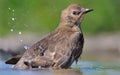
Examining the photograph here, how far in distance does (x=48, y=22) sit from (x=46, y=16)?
317mm

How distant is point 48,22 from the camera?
65.5ft

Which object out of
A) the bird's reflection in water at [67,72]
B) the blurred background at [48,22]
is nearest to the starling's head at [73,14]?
the bird's reflection in water at [67,72]

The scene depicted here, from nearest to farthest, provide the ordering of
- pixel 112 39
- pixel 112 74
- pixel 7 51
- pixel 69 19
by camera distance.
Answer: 1. pixel 112 74
2. pixel 69 19
3. pixel 7 51
4. pixel 112 39

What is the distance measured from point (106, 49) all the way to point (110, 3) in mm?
1517

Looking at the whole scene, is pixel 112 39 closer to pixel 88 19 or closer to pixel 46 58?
pixel 88 19

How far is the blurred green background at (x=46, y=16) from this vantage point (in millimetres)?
20062

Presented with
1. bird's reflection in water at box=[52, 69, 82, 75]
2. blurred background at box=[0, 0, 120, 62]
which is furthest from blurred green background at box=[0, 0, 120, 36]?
bird's reflection in water at box=[52, 69, 82, 75]

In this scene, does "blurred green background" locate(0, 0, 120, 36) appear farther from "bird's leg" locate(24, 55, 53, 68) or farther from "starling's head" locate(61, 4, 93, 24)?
"bird's leg" locate(24, 55, 53, 68)

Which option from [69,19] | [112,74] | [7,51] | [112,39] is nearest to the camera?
[112,74]

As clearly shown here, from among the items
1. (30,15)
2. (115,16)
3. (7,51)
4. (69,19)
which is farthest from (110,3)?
(69,19)

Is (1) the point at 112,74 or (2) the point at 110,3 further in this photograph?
(2) the point at 110,3

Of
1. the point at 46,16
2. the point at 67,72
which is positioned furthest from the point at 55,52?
the point at 46,16

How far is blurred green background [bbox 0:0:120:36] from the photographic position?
20.1 meters

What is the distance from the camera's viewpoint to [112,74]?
44.1 ft
